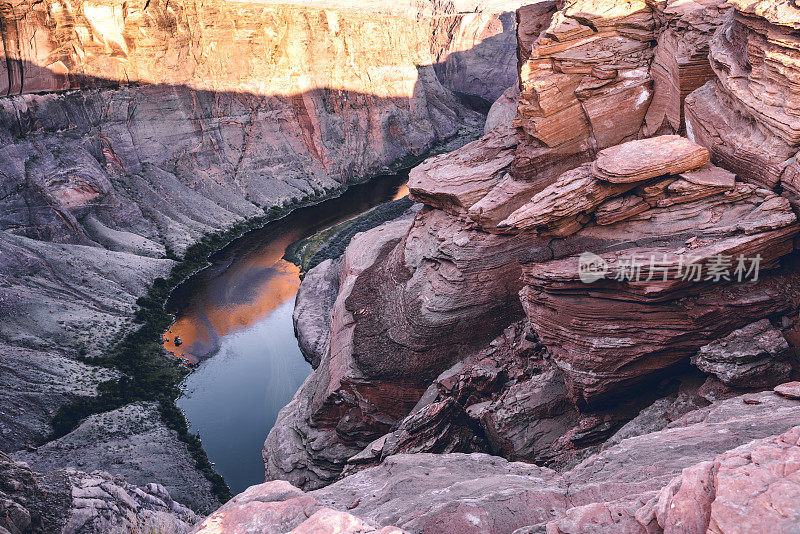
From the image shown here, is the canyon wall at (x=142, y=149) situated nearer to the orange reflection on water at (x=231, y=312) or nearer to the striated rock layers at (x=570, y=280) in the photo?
the orange reflection on water at (x=231, y=312)

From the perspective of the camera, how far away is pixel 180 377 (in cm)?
3938

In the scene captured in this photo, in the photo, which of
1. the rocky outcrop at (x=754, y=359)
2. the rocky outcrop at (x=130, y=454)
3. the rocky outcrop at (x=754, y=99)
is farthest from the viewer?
the rocky outcrop at (x=130, y=454)

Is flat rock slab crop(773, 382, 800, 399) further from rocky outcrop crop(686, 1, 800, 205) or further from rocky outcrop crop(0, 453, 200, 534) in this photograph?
rocky outcrop crop(0, 453, 200, 534)

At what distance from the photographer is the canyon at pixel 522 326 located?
39.9 ft

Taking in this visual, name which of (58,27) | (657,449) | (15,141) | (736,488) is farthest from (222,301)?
(736,488)

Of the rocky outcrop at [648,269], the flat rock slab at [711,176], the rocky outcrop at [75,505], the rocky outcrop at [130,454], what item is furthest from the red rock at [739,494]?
the rocky outcrop at [130,454]

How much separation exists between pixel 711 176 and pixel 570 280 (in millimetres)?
5410

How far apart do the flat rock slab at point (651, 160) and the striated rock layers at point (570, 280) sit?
0.07 meters

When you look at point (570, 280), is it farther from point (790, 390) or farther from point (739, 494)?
point (739, 494)

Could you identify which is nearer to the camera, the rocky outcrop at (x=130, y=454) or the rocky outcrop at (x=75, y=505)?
the rocky outcrop at (x=75, y=505)

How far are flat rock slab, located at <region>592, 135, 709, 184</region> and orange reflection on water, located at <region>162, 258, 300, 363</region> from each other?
33.8m

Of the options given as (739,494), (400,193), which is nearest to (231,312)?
(400,193)

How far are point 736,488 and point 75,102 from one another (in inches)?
2601

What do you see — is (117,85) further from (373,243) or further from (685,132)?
(685,132)
